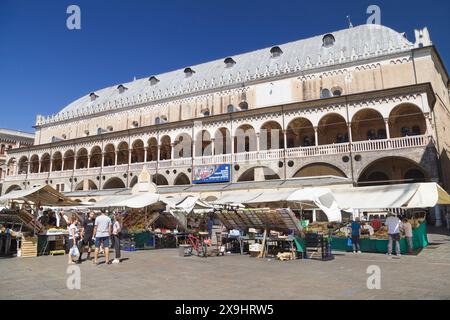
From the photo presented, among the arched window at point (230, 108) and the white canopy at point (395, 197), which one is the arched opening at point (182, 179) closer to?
the arched window at point (230, 108)

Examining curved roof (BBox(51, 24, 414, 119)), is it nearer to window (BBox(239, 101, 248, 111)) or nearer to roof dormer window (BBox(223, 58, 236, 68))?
roof dormer window (BBox(223, 58, 236, 68))

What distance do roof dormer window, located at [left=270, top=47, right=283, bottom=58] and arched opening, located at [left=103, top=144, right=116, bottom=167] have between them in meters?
19.9

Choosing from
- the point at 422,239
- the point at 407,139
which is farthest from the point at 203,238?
the point at 407,139

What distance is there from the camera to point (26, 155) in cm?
4341

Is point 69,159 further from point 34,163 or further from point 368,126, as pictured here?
point 368,126

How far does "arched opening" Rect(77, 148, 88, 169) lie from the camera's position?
39.7m

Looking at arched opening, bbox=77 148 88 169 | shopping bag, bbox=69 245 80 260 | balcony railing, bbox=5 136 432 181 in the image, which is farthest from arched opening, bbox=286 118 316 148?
arched opening, bbox=77 148 88 169

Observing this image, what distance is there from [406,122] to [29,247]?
25.9 meters

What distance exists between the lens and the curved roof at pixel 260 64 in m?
29.8

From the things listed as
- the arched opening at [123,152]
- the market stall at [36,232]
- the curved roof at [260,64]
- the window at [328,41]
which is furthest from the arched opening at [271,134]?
the market stall at [36,232]

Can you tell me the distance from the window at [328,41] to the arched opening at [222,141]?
12.7 metres
